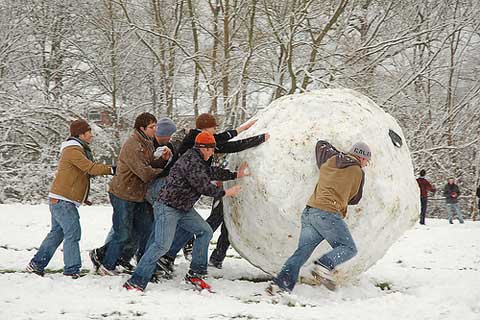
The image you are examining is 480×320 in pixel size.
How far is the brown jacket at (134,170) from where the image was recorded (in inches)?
229

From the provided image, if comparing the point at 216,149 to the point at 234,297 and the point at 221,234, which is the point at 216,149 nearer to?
the point at 221,234

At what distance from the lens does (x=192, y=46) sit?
57.8ft

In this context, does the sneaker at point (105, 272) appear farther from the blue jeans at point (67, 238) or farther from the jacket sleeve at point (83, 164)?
the jacket sleeve at point (83, 164)

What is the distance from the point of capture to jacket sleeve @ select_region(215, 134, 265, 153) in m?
5.71

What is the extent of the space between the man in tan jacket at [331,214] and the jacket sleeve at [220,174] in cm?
83

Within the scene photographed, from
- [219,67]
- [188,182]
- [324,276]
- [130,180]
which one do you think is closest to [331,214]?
[324,276]

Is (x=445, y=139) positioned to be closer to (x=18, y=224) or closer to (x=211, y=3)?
(x=211, y=3)

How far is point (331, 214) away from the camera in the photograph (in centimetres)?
510

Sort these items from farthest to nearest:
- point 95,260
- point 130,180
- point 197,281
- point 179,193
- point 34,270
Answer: point 95,260
point 34,270
point 130,180
point 197,281
point 179,193

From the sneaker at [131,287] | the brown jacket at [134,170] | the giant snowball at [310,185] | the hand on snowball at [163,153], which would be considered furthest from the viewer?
the hand on snowball at [163,153]

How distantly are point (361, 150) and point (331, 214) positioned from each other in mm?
622

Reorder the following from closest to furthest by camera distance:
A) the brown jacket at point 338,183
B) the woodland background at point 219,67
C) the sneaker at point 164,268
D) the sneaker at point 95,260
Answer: the brown jacket at point 338,183, the sneaker at point 164,268, the sneaker at point 95,260, the woodland background at point 219,67

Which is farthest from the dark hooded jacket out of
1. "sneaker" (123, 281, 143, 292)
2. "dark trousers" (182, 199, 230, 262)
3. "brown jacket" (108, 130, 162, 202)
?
"dark trousers" (182, 199, 230, 262)

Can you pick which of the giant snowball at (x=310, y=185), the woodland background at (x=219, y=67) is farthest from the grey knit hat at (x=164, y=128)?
the woodland background at (x=219, y=67)
